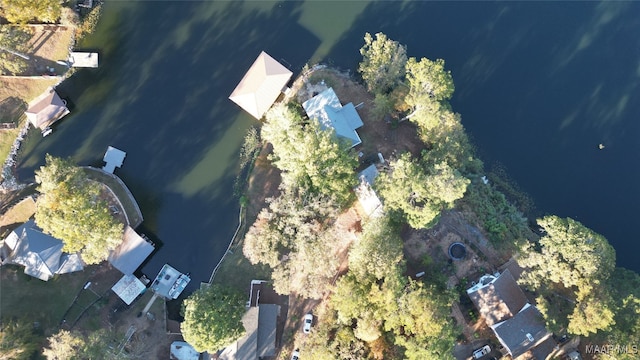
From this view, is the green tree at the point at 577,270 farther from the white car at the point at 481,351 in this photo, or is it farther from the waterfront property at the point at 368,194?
the waterfront property at the point at 368,194

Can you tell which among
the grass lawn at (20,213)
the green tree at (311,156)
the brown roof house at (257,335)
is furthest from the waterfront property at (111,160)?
the brown roof house at (257,335)

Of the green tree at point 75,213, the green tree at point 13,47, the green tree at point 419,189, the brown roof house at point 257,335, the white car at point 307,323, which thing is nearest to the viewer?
the green tree at point 419,189

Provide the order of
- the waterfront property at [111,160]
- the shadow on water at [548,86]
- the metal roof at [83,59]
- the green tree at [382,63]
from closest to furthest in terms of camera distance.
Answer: the green tree at [382,63] → the waterfront property at [111,160] → the shadow on water at [548,86] → the metal roof at [83,59]

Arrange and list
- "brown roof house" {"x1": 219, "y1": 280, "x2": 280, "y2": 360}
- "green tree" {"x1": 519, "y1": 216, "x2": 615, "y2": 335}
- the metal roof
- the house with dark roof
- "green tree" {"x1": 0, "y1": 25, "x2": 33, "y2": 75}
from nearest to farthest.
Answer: "green tree" {"x1": 519, "y1": 216, "x2": 615, "y2": 335}
"brown roof house" {"x1": 219, "y1": 280, "x2": 280, "y2": 360}
the house with dark roof
"green tree" {"x1": 0, "y1": 25, "x2": 33, "y2": 75}
the metal roof

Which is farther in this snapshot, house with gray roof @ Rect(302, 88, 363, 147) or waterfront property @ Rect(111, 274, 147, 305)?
house with gray roof @ Rect(302, 88, 363, 147)

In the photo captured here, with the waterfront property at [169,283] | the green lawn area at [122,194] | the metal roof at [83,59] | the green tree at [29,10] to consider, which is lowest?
the waterfront property at [169,283]

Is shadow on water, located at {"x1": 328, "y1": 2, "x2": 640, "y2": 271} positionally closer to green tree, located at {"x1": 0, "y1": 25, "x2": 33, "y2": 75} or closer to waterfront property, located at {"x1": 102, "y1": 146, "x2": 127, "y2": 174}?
waterfront property, located at {"x1": 102, "y1": 146, "x2": 127, "y2": 174}

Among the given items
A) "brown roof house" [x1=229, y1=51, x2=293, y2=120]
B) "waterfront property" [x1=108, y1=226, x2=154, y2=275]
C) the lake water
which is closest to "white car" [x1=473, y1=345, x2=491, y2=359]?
the lake water
